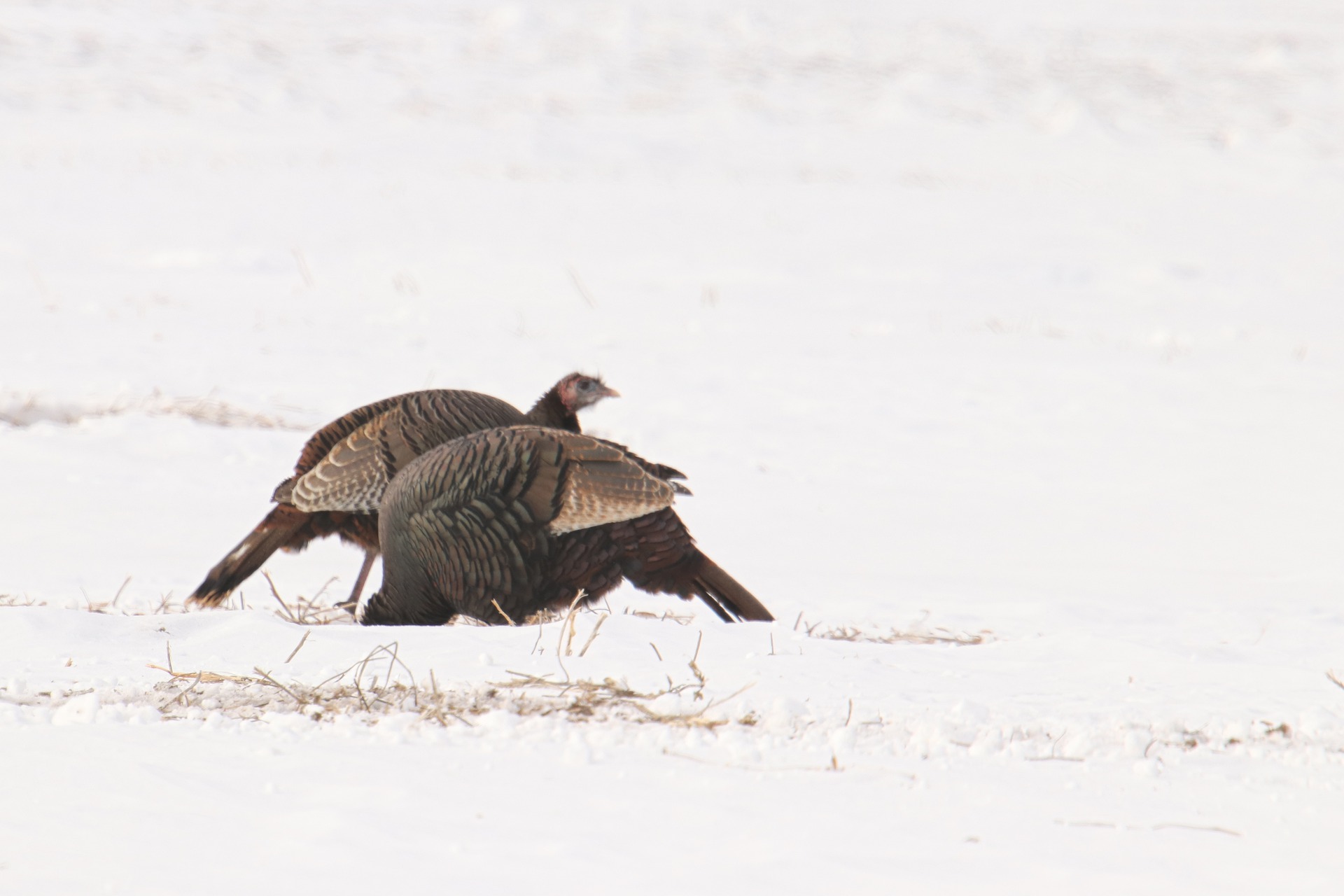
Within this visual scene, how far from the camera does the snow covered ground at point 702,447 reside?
2.33 meters

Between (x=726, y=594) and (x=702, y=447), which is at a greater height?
(x=702, y=447)

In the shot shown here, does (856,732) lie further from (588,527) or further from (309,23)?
(309,23)

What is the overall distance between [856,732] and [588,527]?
4.97ft

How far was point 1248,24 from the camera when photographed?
30.5 meters

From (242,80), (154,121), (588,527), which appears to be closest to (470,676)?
(588,527)

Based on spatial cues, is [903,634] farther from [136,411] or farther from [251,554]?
[136,411]

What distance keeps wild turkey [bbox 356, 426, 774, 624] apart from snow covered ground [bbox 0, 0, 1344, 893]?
10.3 inches

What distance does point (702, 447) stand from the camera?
7914 mm

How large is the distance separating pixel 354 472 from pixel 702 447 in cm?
345

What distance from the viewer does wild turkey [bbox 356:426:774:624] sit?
405 centimetres

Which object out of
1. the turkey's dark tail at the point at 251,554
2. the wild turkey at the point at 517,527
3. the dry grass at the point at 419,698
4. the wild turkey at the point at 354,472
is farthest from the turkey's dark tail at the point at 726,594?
the turkey's dark tail at the point at 251,554

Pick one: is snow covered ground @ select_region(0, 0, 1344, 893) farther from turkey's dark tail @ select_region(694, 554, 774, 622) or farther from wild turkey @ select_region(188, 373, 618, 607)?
wild turkey @ select_region(188, 373, 618, 607)

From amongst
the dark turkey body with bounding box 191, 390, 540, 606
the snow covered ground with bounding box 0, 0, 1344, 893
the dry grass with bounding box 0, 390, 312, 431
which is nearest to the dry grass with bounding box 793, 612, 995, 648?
the snow covered ground with bounding box 0, 0, 1344, 893

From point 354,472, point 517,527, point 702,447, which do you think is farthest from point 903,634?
point 702,447
